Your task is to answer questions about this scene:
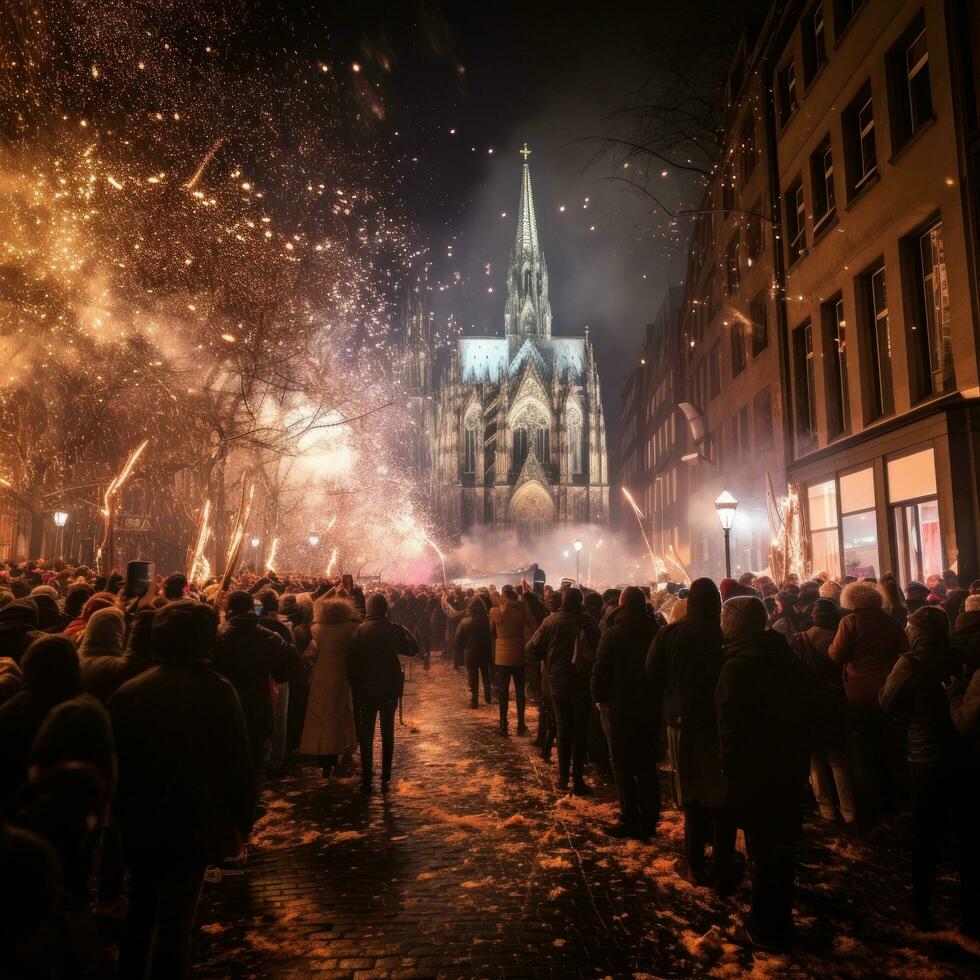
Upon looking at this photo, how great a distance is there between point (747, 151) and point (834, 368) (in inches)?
333

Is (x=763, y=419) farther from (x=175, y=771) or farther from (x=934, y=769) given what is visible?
(x=175, y=771)

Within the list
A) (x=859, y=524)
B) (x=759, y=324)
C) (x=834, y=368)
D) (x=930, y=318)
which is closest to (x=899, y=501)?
(x=859, y=524)

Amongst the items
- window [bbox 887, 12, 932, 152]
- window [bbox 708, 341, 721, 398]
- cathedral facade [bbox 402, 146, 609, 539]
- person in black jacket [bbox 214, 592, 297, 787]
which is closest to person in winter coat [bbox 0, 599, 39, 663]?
person in black jacket [bbox 214, 592, 297, 787]

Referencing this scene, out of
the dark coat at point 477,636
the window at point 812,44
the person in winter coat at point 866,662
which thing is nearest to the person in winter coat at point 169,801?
the person in winter coat at point 866,662

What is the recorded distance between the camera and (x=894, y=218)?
11945 mm

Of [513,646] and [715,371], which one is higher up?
[715,371]

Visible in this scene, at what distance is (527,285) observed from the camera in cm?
7806

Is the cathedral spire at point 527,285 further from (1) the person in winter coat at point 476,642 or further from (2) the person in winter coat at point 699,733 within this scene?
(2) the person in winter coat at point 699,733

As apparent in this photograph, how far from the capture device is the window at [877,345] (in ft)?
42.3

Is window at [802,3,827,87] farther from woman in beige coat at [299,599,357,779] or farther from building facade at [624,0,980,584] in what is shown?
woman in beige coat at [299,599,357,779]

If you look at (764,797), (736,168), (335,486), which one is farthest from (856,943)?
(335,486)

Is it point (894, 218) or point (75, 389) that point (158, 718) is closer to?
point (894, 218)

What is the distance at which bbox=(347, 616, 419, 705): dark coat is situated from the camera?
22.0 feet

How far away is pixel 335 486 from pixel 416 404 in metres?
27.1
